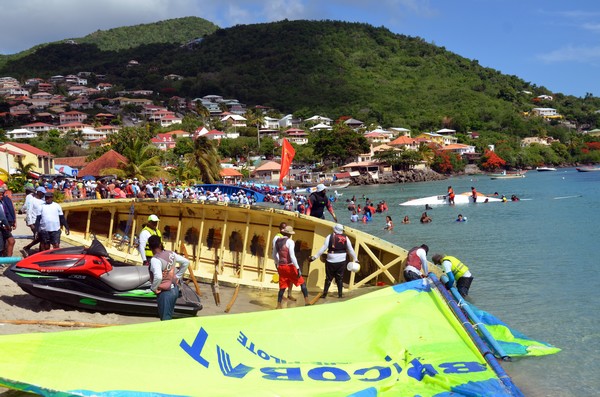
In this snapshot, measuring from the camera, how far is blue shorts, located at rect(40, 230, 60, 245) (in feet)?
41.3

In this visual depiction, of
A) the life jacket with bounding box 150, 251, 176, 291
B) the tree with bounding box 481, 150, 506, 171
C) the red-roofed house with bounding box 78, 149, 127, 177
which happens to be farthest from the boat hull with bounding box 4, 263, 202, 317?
the tree with bounding box 481, 150, 506, 171

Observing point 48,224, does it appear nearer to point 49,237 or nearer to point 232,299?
point 49,237

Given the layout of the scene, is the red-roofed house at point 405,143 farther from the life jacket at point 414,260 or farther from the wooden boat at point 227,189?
the life jacket at point 414,260

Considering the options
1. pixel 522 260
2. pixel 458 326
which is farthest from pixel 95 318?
pixel 522 260

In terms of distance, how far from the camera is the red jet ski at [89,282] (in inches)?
404

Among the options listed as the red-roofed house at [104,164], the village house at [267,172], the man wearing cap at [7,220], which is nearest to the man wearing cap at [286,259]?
the man wearing cap at [7,220]

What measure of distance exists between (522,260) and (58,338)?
1907cm

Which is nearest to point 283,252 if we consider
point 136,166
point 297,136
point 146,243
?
point 146,243

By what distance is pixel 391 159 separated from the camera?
111 m

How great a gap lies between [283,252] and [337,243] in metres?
1.26

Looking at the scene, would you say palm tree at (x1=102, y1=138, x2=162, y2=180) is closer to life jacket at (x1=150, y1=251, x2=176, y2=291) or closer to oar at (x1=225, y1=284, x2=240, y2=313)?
oar at (x1=225, y1=284, x2=240, y2=313)

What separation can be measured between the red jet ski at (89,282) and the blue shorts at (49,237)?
80.3 inches

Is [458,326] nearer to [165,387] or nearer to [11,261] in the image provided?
[165,387]

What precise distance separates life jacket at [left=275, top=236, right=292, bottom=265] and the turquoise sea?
449 cm
